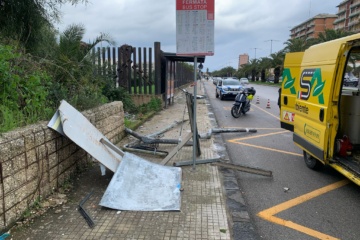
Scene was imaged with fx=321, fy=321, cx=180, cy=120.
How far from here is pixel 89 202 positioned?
4254 mm

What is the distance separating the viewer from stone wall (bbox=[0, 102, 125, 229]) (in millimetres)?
3324

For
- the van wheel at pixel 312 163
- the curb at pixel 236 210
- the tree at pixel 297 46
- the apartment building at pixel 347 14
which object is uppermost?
the apartment building at pixel 347 14

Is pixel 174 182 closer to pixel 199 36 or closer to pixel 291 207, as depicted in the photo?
pixel 291 207

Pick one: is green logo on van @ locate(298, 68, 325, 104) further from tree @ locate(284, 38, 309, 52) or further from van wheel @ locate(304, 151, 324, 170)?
tree @ locate(284, 38, 309, 52)

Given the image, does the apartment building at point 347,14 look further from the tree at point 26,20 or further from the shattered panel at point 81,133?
the shattered panel at point 81,133

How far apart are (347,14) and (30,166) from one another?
117 metres

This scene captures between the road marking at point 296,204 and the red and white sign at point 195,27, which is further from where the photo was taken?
the red and white sign at point 195,27

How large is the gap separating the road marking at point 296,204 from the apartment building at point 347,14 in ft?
Result: 330

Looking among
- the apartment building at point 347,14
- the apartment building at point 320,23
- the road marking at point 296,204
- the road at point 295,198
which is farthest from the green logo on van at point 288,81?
the apartment building at point 320,23

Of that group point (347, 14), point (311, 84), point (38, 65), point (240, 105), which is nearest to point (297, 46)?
point (240, 105)

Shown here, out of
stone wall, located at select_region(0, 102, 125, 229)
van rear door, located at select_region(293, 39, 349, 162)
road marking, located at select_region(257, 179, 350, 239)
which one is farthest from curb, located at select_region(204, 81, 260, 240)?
stone wall, located at select_region(0, 102, 125, 229)

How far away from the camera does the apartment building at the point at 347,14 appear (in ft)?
310

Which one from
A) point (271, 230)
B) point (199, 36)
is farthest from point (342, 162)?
point (199, 36)

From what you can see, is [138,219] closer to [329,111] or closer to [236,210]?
[236,210]
